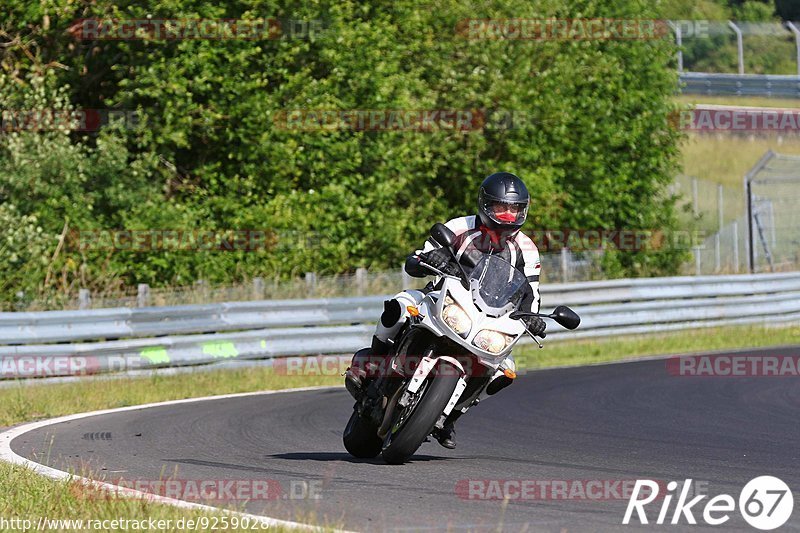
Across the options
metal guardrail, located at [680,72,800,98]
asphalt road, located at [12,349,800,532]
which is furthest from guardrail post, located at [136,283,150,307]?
metal guardrail, located at [680,72,800,98]

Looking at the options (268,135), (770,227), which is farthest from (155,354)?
(770,227)

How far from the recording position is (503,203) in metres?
7.93

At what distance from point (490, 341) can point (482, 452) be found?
1.57 meters

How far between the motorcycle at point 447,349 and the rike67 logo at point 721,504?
3.83 feet

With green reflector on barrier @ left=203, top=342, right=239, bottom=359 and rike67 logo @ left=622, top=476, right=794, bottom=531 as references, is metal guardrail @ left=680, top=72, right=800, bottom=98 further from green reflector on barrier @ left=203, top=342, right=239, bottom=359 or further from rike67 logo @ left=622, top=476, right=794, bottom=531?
rike67 logo @ left=622, top=476, right=794, bottom=531

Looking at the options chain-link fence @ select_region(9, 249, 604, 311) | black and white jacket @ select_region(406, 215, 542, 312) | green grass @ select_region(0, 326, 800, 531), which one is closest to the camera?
green grass @ select_region(0, 326, 800, 531)

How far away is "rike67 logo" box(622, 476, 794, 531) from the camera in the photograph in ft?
19.4

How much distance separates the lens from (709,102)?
171ft

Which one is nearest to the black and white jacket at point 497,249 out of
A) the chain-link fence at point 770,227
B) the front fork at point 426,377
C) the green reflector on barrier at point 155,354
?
the front fork at point 426,377

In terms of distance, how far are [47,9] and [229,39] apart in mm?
3121

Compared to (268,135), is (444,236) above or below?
below

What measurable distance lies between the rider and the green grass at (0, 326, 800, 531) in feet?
7.30

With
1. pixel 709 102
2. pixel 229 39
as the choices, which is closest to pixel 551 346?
pixel 229 39

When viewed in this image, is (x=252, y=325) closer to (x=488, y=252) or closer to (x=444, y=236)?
(x=488, y=252)
